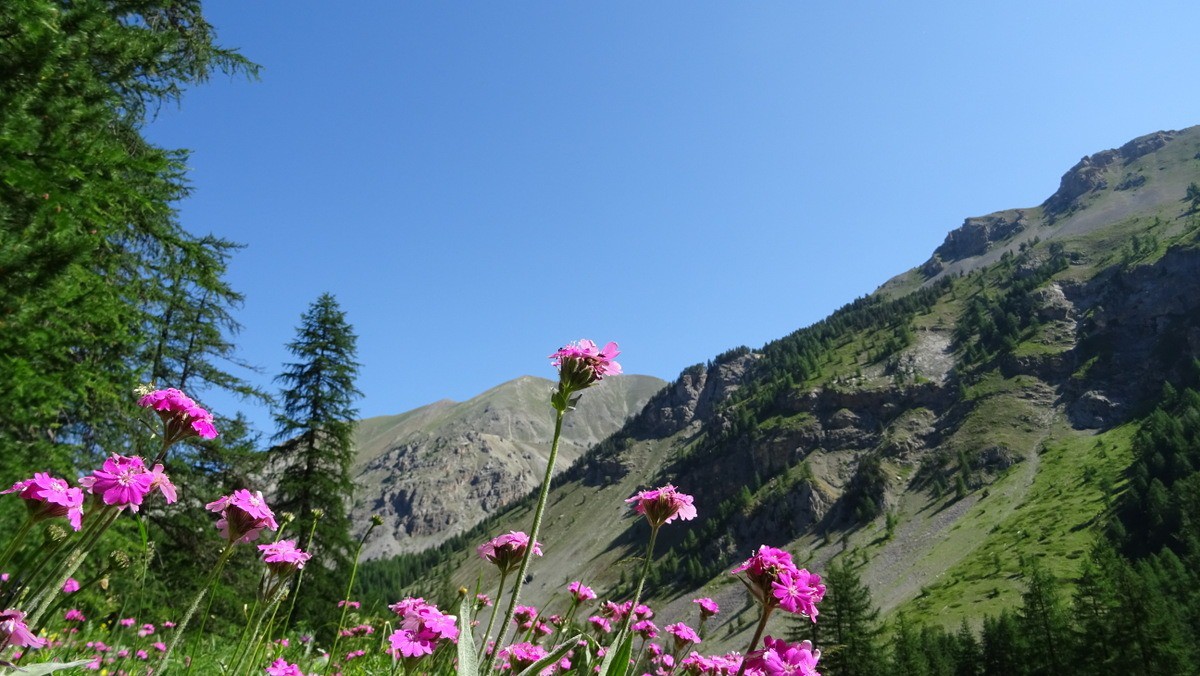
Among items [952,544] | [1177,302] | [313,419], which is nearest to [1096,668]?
[313,419]

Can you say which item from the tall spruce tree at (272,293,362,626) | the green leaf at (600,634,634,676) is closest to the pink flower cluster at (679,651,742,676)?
the green leaf at (600,634,634,676)

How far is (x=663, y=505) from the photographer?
2.96 metres

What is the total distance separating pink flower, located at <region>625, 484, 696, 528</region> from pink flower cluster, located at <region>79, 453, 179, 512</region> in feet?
6.05

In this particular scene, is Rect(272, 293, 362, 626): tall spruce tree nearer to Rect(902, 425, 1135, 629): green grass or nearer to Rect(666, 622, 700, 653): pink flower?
Rect(666, 622, 700, 653): pink flower

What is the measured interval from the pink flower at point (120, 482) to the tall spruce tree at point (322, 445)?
22.5 meters

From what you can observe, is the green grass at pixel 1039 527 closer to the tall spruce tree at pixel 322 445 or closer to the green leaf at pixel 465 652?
the tall spruce tree at pixel 322 445

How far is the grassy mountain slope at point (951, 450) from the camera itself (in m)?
113

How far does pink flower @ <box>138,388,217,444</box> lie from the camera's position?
230cm

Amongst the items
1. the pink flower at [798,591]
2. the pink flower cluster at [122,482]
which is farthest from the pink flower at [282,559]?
the pink flower at [798,591]

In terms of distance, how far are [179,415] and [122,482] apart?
1.51ft

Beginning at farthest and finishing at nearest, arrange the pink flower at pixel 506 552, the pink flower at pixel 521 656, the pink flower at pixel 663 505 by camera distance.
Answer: the pink flower at pixel 521 656 → the pink flower at pixel 663 505 → the pink flower at pixel 506 552

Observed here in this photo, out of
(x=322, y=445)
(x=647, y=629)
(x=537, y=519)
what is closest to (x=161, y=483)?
(x=537, y=519)

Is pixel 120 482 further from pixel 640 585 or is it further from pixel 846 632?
pixel 846 632

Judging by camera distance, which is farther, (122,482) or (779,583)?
(779,583)
